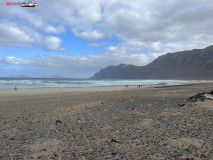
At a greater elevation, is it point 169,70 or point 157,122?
point 169,70

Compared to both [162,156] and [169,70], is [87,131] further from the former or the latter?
[169,70]

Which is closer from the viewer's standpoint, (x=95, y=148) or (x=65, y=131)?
(x=95, y=148)

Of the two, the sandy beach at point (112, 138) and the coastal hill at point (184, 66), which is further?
the coastal hill at point (184, 66)

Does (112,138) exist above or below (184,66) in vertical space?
below

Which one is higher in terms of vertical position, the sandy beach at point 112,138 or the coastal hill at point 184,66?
the coastal hill at point 184,66

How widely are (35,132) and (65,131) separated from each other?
111 centimetres

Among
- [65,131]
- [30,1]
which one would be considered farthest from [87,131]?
[30,1]

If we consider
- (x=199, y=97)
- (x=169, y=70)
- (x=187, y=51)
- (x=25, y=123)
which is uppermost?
(x=187, y=51)

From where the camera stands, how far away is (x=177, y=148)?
4281 mm

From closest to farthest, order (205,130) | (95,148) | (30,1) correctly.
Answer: (95,148), (205,130), (30,1)

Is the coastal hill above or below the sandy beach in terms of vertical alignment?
above

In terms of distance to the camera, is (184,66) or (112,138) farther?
(184,66)

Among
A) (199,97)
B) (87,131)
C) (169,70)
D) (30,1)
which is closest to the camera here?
(87,131)

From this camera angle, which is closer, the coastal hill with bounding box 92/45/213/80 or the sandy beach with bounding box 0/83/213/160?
the sandy beach with bounding box 0/83/213/160
